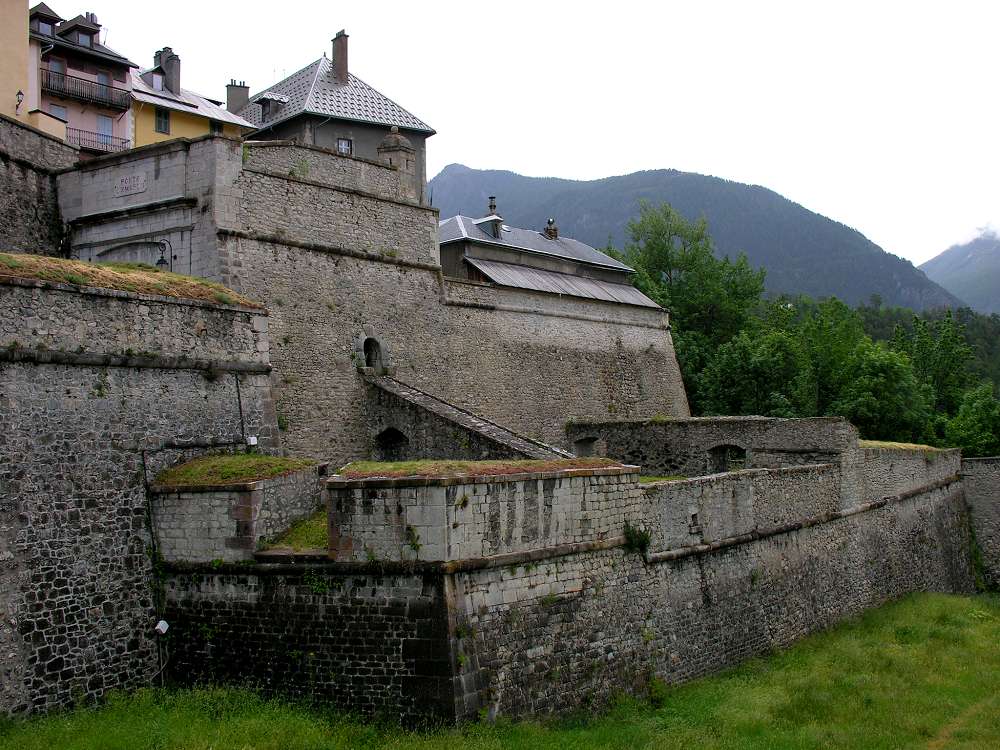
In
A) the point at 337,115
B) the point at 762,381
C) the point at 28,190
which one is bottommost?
the point at 762,381

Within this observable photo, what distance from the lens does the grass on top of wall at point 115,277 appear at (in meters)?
12.5

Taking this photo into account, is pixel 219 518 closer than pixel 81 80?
Yes

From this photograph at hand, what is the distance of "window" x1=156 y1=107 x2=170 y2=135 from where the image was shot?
103ft

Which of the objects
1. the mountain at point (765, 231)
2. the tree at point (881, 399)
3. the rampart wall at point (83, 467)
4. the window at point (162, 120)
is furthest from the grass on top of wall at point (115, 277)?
the mountain at point (765, 231)

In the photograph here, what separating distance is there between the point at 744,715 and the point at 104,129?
25.8 m

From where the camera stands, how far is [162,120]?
31562 millimetres

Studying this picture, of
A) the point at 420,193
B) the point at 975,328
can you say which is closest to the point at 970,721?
the point at 420,193

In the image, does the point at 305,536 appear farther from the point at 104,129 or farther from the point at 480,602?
the point at 104,129

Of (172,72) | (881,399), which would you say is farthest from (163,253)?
(881,399)

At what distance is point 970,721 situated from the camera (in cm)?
1479

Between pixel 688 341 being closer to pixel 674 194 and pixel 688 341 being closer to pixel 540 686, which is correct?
pixel 540 686

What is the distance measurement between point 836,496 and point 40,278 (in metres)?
17.5

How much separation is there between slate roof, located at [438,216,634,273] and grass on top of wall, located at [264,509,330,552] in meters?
13.2

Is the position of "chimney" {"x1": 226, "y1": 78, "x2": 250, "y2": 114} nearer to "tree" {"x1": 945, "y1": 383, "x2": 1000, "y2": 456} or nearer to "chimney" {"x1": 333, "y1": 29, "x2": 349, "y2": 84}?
"chimney" {"x1": 333, "y1": 29, "x2": 349, "y2": 84}
